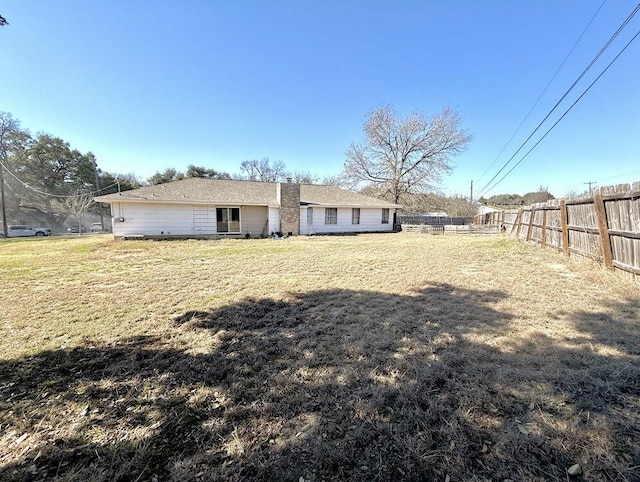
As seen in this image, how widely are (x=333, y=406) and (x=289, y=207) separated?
1438cm

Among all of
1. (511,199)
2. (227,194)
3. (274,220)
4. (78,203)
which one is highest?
(511,199)

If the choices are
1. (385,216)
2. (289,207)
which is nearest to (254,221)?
(289,207)

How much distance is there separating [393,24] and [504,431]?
1286 cm

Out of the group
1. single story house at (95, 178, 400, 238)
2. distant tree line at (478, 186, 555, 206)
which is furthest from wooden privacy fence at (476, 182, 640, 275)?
distant tree line at (478, 186, 555, 206)

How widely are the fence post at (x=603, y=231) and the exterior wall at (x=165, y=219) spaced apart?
14474 millimetres

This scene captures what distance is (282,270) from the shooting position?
22.2ft

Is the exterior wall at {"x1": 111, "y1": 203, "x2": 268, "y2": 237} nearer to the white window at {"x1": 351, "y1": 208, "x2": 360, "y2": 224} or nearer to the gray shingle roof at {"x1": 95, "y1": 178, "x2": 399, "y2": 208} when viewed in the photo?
the gray shingle roof at {"x1": 95, "y1": 178, "x2": 399, "y2": 208}

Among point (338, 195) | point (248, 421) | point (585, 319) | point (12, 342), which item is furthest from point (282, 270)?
point (338, 195)

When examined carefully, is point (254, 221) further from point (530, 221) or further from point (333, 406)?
point (333, 406)

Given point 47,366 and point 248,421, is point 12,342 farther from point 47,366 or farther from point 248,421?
point 248,421

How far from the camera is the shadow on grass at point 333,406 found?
152cm

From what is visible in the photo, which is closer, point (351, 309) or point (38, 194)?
point (351, 309)

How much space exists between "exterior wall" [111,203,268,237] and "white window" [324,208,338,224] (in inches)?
184

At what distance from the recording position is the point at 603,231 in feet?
16.9
